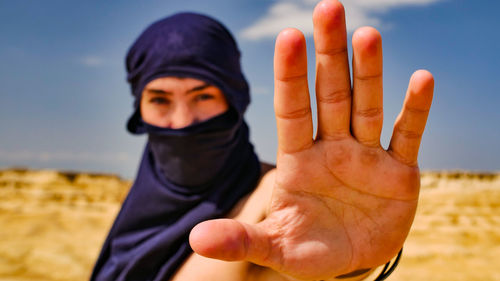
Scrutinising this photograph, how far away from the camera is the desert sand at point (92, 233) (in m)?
4.75

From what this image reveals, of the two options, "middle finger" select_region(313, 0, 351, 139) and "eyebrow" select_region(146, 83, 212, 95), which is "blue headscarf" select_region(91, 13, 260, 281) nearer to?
"eyebrow" select_region(146, 83, 212, 95)

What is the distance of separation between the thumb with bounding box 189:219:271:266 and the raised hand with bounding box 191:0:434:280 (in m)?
0.03

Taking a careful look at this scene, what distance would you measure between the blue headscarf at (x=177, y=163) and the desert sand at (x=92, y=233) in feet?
Result: 9.84

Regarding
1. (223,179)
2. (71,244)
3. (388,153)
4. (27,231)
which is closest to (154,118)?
(223,179)

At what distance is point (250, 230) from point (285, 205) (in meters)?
0.16

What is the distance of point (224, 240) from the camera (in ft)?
3.28

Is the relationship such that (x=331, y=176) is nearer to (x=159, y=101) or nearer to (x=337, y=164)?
(x=337, y=164)

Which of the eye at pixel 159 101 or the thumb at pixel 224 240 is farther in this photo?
the eye at pixel 159 101

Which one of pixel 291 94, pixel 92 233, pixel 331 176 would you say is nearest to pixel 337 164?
pixel 331 176

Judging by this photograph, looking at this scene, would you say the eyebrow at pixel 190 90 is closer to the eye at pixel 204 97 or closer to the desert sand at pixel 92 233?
the eye at pixel 204 97

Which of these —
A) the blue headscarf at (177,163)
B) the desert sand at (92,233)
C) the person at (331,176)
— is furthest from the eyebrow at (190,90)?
the desert sand at (92,233)

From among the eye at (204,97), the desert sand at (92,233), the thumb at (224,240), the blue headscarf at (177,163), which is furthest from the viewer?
the desert sand at (92,233)

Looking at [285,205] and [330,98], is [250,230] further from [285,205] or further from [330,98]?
[330,98]

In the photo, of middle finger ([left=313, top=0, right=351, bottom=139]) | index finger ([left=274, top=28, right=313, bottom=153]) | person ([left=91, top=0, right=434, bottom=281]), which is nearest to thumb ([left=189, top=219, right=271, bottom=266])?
person ([left=91, top=0, right=434, bottom=281])
